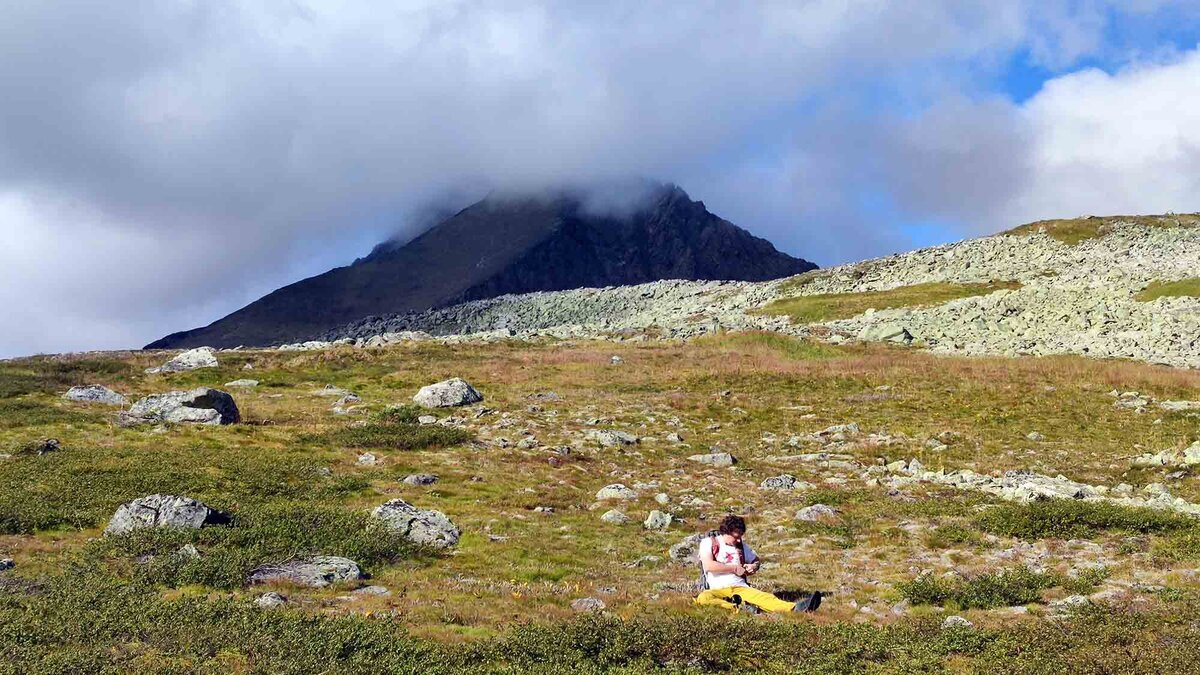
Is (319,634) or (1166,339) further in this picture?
(1166,339)

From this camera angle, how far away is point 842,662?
37.0ft

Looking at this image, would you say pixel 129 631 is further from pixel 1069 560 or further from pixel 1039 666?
pixel 1069 560

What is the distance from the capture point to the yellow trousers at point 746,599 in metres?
14.4

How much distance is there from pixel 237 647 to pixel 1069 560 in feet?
51.9

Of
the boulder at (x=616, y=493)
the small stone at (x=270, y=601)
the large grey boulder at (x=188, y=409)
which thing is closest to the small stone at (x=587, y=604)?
the small stone at (x=270, y=601)

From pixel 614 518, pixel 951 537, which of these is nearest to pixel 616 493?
pixel 614 518

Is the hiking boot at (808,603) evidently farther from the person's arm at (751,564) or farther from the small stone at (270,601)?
the small stone at (270,601)

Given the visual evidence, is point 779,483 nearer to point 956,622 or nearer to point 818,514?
point 818,514

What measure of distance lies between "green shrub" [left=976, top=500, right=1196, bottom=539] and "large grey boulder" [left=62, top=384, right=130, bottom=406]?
36283 millimetres

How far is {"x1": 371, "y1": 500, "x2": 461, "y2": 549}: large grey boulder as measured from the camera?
19094 mm

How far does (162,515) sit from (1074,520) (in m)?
21.3

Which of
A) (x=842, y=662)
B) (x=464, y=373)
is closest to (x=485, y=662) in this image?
(x=842, y=662)

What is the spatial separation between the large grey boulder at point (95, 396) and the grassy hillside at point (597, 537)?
1.74 meters

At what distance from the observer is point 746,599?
14.7 metres
